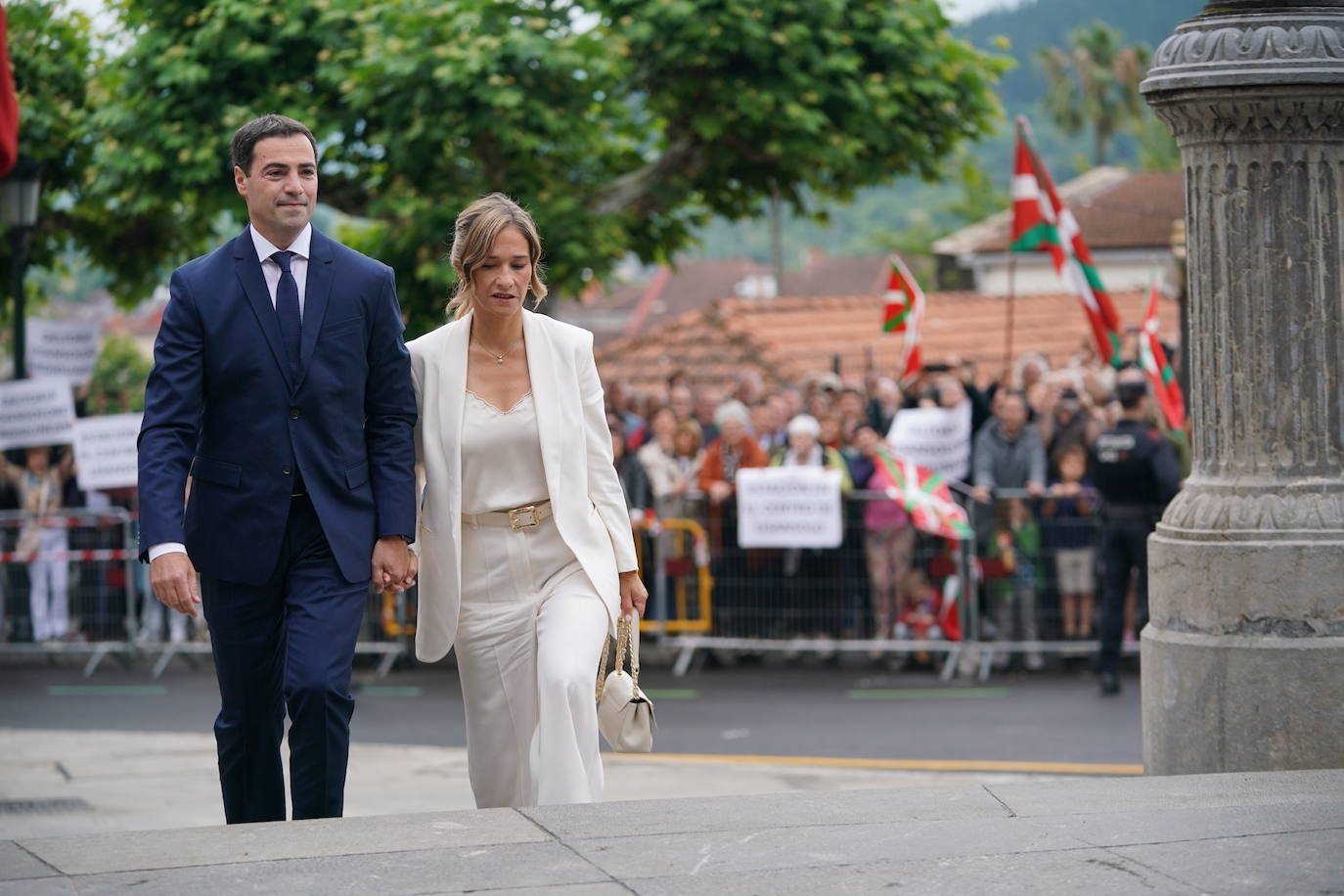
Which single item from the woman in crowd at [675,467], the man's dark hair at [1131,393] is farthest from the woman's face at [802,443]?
the man's dark hair at [1131,393]

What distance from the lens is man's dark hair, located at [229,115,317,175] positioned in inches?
206

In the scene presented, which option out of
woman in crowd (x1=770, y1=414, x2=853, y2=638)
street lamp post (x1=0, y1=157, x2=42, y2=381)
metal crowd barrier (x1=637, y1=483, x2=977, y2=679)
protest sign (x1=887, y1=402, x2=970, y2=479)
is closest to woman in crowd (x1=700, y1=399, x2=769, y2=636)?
metal crowd barrier (x1=637, y1=483, x2=977, y2=679)

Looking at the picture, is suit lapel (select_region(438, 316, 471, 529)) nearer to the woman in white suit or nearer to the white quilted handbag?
the woman in white suit

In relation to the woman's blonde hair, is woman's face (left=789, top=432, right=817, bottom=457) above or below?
below

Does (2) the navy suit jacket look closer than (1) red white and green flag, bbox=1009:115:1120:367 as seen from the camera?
Yes

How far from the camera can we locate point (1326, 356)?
614cm

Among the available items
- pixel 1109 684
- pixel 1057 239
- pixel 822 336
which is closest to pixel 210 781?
pixel 1109 684

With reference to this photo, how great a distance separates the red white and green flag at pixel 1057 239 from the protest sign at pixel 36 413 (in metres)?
7.43

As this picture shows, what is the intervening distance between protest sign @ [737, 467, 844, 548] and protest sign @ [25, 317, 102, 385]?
6304mm

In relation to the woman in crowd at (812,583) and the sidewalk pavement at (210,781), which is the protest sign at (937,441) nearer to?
the woman in crowd at (812,583)

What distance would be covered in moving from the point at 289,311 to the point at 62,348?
39.7 ft

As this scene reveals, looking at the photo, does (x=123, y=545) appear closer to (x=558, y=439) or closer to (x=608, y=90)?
(x=608, y=90)

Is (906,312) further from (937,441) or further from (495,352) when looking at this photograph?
(495,352)

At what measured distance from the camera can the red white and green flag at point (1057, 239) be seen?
45.5ft
